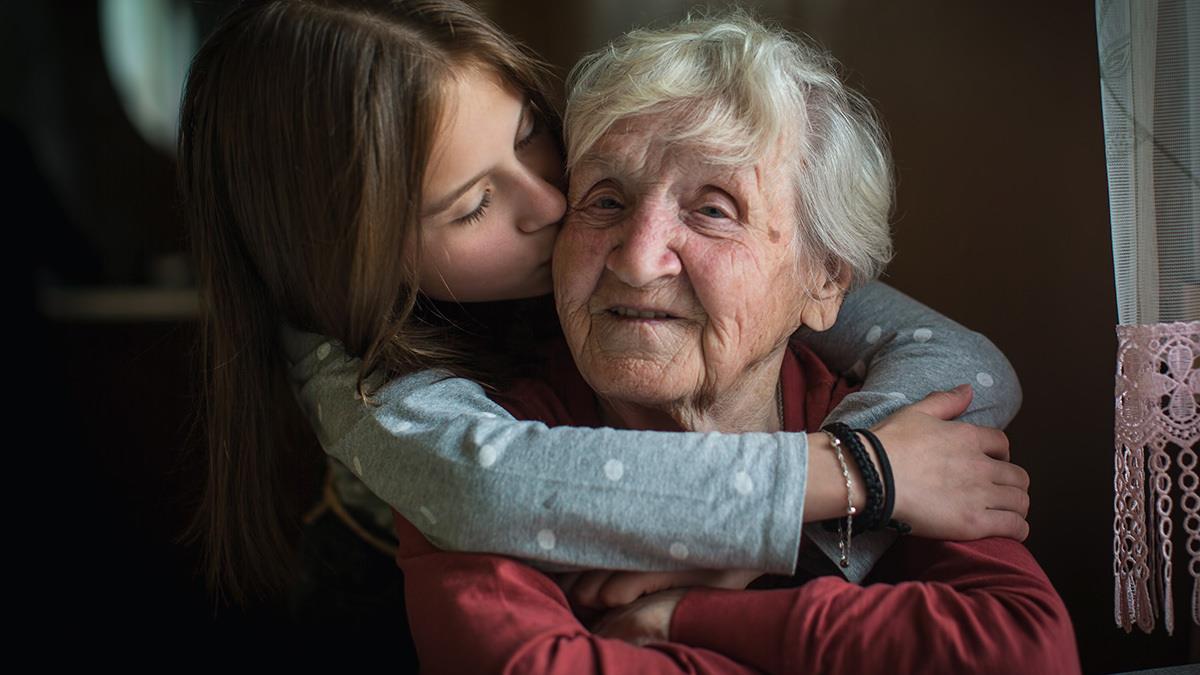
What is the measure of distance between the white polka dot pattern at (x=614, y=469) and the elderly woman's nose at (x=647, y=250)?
252mm

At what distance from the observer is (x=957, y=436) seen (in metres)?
1.31

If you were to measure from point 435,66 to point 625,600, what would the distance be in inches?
29.7

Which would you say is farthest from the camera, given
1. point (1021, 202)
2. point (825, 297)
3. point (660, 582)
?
point (1021, 202)

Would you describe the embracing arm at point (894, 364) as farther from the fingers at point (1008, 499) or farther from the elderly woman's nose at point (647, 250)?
the elderly woman's nose at point (647, 250)

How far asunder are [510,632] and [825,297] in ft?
2.28

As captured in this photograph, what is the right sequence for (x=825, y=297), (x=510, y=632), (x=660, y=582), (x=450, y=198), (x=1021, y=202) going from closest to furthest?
(x=510, y=632)
(x=660, y=582)
(x=450, y=198)
(x=825, y=297)
(x=1021, y=202)

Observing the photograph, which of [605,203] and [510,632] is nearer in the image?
[510,632]

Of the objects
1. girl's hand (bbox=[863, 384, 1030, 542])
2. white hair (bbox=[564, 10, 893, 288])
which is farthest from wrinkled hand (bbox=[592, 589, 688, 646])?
white hair (bbox=[564, 10, 893, 288])

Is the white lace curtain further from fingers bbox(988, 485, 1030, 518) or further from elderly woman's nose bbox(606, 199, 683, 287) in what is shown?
elderly woman's nose bbox(606, 199, 683, 287)

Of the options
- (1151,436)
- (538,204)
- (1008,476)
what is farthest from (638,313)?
(1151,436)

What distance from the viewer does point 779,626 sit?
116 cm

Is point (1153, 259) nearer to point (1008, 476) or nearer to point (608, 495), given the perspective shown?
point (1008, 476)

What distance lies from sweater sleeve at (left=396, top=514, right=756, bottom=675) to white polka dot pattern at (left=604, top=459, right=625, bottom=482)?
0.55 ft

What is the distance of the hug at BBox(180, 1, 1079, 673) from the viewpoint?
1160 millimetres
